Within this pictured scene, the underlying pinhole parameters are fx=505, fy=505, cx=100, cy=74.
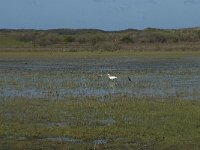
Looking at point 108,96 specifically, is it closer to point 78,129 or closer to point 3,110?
point 3,110

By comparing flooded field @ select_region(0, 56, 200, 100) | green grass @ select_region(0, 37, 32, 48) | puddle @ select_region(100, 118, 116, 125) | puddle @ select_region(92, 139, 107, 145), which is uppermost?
green grass @ select_region(0, 37, 32, 48)

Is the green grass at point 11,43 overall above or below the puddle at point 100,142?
above

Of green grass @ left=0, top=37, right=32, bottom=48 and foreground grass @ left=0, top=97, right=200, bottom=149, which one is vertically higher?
green grass @ left=0, top=37, right=32, bottom=48

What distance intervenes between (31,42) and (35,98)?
7236cm

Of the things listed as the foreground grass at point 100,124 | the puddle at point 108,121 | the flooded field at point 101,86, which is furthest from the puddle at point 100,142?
the flooded field at point 101,86

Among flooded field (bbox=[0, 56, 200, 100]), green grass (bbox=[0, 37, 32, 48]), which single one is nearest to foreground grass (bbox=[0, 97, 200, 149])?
flooded field (bbox=[0, 56, 200, 100])

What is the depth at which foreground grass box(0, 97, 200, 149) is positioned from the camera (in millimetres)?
12680

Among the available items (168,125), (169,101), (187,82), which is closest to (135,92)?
(169,101)

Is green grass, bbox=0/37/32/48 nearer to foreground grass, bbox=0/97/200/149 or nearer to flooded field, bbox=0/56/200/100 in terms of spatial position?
flooded field, bbox=0/56/200/100

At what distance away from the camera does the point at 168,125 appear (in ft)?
49.5

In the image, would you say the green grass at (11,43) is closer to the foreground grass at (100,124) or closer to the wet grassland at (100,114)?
the wet grassland at (100,114)

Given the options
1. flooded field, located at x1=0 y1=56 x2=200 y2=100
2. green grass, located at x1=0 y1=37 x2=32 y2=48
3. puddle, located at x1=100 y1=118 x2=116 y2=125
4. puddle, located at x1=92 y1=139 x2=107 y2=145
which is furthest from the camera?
green grass, located at x1=0 y1=37 x2=32 y2=48

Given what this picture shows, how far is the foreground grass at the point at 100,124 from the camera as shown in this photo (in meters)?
12.7

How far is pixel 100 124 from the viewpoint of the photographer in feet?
50.3
